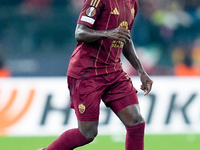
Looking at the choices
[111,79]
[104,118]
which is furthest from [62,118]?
[111,79]

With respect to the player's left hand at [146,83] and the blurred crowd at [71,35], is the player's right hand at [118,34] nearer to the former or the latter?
the player's left hand at [146,83]

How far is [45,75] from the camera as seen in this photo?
25.7ft

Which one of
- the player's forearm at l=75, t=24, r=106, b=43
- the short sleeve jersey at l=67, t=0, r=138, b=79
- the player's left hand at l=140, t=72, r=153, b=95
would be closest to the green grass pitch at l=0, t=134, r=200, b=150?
the player's left hand at l=140, t=72, r=153, b=95

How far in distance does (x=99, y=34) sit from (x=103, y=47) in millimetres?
302

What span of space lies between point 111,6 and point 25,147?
2.44 metres

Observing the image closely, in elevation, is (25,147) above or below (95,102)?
below

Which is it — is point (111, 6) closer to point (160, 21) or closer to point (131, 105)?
point (131, 105)

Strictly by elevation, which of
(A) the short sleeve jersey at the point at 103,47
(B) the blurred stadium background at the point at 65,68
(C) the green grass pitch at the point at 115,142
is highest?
(A) the short sleeve jersey at the point at 103,47

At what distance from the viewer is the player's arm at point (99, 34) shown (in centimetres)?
378

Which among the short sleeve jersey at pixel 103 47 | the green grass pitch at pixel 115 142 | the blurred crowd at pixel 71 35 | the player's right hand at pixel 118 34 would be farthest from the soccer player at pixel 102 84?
the blurred crowd at pixel 71 35

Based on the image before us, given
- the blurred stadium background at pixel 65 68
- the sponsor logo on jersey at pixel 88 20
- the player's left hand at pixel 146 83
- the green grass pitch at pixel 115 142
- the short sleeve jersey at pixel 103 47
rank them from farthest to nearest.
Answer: the blurred stadium background at pixel 65 68, the green grass pitch at pixel 115 142, the player's left hand at pixel 146 83, the short sleeve jersey at pixel 103 47, the sponsor logo on jersey at pixel 88 20

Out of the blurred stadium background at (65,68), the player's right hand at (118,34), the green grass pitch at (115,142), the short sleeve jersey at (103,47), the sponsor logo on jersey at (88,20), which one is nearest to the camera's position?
the player's right hand at (118,34)

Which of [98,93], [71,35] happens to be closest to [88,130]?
[98,93]

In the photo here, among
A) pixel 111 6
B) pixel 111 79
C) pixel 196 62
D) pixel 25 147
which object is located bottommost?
pixel 25 147
